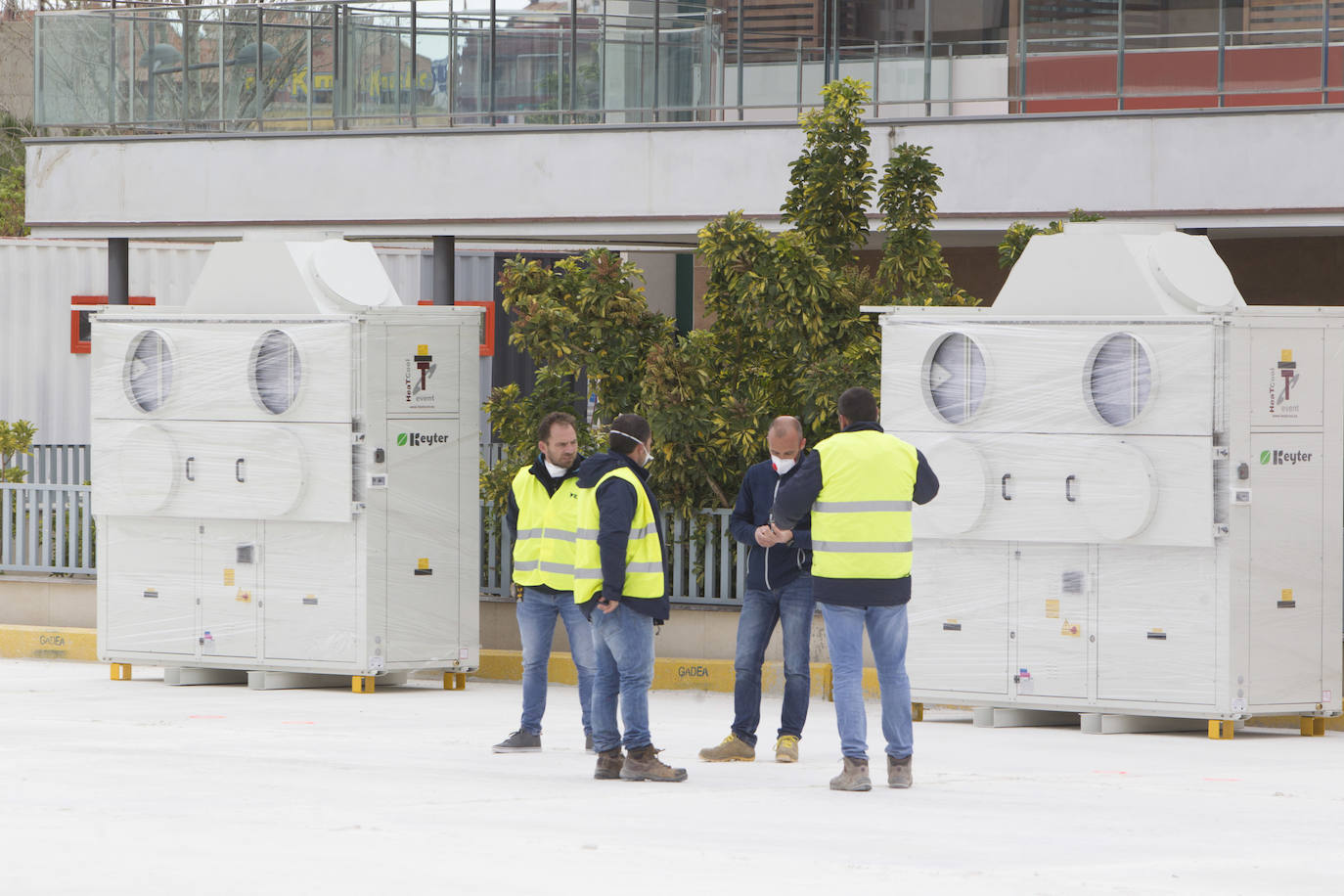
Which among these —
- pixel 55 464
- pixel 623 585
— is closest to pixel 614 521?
pixel 623 585

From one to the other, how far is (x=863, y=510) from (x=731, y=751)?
65.9 inches

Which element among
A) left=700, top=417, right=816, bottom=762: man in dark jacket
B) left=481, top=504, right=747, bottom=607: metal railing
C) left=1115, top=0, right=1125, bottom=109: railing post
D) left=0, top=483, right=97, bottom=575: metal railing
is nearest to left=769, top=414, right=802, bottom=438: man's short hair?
left=700, top=417, right=816, bottom=762: man in dark jacket

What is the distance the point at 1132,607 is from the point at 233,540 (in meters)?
5.98

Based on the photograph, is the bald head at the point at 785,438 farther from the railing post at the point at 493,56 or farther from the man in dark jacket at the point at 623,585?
the railing post at the point at 493,56

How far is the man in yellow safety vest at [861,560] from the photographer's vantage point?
962 cm

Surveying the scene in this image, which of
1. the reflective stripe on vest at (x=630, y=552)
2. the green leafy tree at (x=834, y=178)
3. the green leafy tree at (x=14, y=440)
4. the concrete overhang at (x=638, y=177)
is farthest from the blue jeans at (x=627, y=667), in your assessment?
the green leafy tree at (x=14, y=440)

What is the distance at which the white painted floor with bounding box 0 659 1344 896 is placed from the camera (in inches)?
291

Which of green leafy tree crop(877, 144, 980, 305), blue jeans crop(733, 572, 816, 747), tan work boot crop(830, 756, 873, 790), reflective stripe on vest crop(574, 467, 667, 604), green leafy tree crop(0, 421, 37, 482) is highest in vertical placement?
green leafy tree crop(877, 144, 980, 305)

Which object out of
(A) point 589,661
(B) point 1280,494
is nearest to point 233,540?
(A) point 589,661

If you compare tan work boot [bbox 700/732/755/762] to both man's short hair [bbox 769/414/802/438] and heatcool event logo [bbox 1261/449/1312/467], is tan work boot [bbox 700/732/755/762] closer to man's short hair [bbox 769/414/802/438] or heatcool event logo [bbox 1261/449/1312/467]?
man's short hair [bbox 769/414/802/438]

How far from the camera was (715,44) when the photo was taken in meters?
19.3

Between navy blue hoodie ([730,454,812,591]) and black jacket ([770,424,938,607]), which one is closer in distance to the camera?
black jacket ([770,424,938,607])

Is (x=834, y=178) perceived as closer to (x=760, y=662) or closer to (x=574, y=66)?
(x=760, y=662)

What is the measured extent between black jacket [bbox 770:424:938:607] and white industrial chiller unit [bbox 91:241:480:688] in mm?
4695
